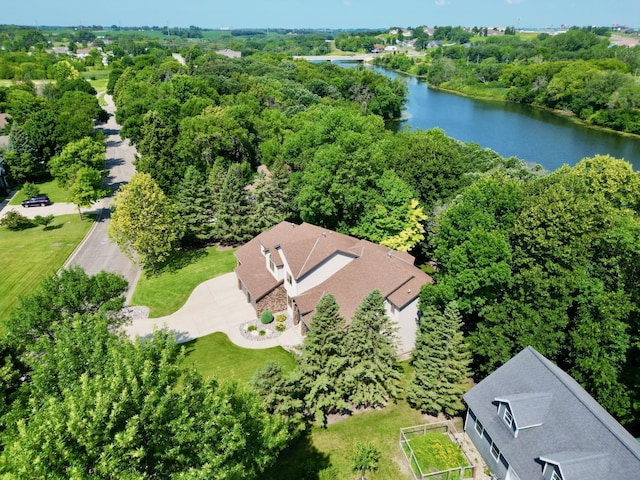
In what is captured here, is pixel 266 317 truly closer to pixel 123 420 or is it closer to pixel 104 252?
pixel 123 420

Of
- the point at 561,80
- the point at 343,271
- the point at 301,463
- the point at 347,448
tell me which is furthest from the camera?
the point at 561,80

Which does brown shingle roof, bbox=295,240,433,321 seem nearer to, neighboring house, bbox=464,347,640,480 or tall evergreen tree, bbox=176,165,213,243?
neighboring house, bbox=464,347,640,480

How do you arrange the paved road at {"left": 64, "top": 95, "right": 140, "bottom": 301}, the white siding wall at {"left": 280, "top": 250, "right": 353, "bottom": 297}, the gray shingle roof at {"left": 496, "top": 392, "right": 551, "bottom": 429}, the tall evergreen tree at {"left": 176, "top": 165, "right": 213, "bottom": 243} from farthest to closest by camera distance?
the tall evergreen tree at {"left": 176, "top": 165, "right": 213, "bottom": 243} < the paved road at {"left": 64, "top": 95, "right": 140, "bottom": 301} < the white siding wall at {"left": 280, "top": 250, "right": 353, "bottom": 297} < the gray shingle roof at {"left": 496, "top": 392, "right": 551, "bottom": 429}

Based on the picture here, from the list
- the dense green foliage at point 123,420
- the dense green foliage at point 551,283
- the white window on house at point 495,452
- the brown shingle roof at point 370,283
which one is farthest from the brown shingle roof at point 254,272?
the white window on house at point 495,452

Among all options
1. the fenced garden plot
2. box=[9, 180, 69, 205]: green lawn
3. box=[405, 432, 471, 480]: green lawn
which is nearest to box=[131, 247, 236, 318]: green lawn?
the fenced garden plot

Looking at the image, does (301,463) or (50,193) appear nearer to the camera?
(301,463)

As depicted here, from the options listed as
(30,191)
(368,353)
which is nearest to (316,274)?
(368,353)
